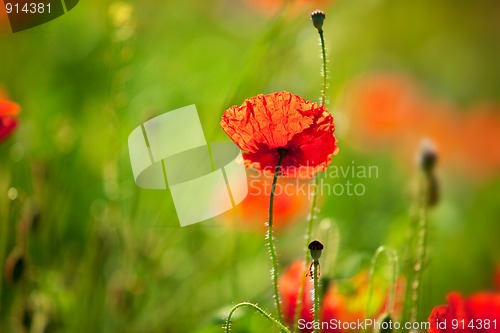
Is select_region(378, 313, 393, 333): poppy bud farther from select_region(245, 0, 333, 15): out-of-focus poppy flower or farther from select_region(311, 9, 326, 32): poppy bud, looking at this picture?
select_region(245, 0, 333, 15): out-of-focus poppy flower

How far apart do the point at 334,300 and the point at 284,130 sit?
0.95 feet

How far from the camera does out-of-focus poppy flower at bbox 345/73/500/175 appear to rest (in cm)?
175

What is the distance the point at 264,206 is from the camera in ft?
3.78

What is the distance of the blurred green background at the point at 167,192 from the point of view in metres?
0.97

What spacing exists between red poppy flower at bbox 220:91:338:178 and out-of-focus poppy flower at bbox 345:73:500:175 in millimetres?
1081

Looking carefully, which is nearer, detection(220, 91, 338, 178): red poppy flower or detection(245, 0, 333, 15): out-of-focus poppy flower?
detection(220, 91, 338, 178): red poppy flower

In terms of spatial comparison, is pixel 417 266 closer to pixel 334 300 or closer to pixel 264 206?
pixel 334 300

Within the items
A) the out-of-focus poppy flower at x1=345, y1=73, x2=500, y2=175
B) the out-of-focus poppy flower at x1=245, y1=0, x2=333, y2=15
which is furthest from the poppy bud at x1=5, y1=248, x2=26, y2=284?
the out-of-focus poppy flower at x1=345, y1=73, x2=500, y2=175

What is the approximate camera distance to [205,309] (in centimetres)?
111

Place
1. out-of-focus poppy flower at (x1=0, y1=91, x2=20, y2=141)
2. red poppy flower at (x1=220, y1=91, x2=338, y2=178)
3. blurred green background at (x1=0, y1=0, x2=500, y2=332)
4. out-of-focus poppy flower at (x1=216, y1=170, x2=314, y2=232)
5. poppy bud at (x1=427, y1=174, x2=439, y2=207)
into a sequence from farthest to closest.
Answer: out-of-focus poppy flower at (x1=216, y1=170, x2=314, y2=232), blurred green background at (x1=0, y1=0, x2=500, y2=332), poppy bud at (x1=427, y1=174, x2=439, y2=207), out-of-focus poppy flower at (x1=0, y1=91, x2=20, y2=141), red poppy flower at (x1=220, y1=91, x2=338, y2=178)

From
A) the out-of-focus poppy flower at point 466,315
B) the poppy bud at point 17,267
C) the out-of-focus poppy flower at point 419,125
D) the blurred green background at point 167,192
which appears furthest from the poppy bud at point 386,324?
the out-of-focus poppy flower at point 419,125

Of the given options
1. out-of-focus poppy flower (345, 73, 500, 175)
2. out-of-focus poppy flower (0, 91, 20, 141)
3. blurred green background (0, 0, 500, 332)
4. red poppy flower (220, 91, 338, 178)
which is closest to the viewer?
red poppy flower (220, 91, 338, 178)

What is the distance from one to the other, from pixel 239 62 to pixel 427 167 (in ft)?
2.92

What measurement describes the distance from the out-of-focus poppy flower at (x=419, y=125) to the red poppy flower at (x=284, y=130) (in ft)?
3.55
